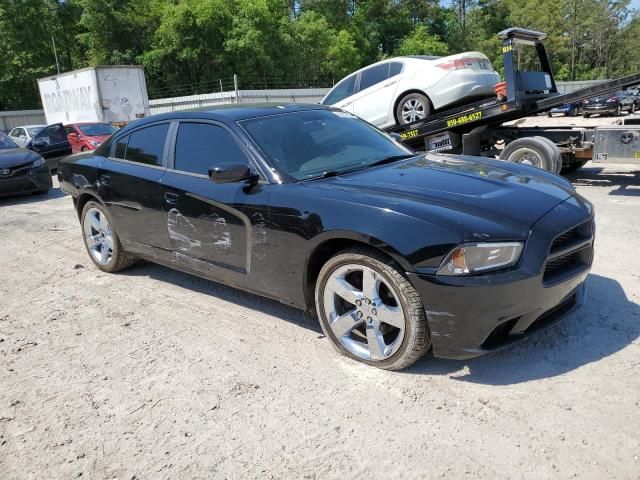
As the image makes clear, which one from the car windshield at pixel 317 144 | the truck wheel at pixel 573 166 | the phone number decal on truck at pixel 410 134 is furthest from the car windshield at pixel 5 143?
the truck wheel at pixel 573 166

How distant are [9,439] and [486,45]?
62.8 meters

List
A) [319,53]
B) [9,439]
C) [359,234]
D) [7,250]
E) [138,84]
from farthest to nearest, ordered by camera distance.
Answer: [319,53], [138,84], [7,250], [359,234], [9,439]

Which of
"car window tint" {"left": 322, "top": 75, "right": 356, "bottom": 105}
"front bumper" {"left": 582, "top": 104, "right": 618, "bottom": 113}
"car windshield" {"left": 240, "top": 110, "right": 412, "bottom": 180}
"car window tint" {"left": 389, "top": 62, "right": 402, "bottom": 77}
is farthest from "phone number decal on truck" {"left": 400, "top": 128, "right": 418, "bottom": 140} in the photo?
"front bumper" {"left": 582, "top": 104, "right": 618, "bottom": 113}

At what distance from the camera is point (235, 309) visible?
4.32m

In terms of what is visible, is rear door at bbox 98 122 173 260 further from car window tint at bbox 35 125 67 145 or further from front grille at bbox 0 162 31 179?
car window tint at bbox 35 125 67 145

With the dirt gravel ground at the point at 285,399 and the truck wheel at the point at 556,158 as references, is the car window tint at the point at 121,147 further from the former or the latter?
the truck wheel at the point at 556,158

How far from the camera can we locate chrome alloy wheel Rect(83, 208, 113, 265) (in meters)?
5.32

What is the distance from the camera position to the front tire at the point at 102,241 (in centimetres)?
525

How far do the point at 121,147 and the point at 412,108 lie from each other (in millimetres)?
5919

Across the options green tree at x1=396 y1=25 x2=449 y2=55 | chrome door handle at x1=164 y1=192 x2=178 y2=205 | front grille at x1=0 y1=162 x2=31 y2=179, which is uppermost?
green tree at x1=396 y1=25 x2=449 y2=55

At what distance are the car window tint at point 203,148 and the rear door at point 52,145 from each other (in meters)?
11.5

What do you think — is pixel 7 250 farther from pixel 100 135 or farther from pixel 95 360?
pixel 100 135

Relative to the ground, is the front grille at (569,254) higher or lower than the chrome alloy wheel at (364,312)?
higher

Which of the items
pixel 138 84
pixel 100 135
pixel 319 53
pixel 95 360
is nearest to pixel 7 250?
pixel 95 360
